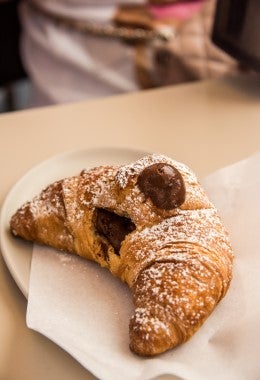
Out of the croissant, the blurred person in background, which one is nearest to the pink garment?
the blurred person in background

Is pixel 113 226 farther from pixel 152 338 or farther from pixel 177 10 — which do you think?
pixel 177 10

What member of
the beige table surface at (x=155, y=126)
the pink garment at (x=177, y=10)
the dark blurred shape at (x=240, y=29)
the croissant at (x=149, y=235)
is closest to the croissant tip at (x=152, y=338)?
the croissant at (x=149, y=235)

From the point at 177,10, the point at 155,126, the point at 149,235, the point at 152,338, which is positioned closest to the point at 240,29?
the point at 155,126

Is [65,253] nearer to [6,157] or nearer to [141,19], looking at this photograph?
[6,157]

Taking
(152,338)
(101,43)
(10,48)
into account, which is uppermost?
(152,338)

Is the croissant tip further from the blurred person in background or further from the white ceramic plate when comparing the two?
the blurred person in background

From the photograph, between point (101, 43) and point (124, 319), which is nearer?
point (124, 319)
